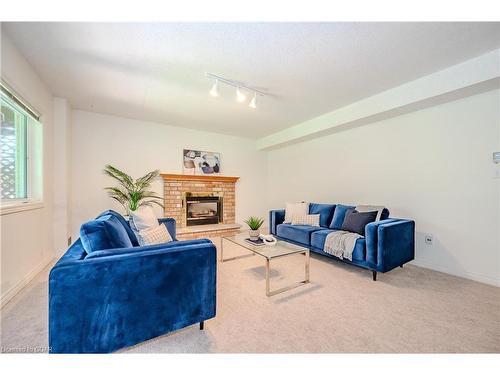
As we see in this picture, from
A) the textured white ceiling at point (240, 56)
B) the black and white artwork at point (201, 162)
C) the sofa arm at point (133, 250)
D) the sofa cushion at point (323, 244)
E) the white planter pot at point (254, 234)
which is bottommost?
the sofa cushion at point (323, 244)

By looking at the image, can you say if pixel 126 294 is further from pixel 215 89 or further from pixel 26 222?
pixel 215 89

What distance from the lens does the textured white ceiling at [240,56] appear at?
1.93m

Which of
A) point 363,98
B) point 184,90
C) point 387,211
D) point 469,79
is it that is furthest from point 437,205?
point 184,90

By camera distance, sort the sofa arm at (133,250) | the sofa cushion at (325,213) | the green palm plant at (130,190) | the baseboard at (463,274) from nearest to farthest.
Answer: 1. the sofa arm at (133,250)
2. the baseboard at (463,274)
3. the sofa cushion at (325,213)
4. the green palm plant at (130,190)

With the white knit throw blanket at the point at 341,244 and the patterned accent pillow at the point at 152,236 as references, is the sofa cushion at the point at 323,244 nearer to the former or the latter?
the white knit throw blanket at the point at 341,244

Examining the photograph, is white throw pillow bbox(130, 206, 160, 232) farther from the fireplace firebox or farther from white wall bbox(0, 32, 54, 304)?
the fireplace firebox

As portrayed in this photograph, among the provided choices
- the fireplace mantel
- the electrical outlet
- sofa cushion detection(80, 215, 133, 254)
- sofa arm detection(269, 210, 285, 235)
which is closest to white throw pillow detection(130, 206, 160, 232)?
sofa cushion detection(80, 215, 133, 254)

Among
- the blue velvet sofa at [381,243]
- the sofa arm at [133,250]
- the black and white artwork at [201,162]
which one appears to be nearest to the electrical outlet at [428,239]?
the blue velvet sofa at [381,243]

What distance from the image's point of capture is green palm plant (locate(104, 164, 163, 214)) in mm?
4129

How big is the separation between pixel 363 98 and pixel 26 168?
4.60m

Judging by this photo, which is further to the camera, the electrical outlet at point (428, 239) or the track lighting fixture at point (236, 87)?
the electrical outlet at point (428, 239)

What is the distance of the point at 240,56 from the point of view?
231 centimetres

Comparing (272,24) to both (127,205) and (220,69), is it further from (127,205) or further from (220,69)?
(127,205)

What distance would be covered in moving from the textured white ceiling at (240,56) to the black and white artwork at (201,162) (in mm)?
1603
